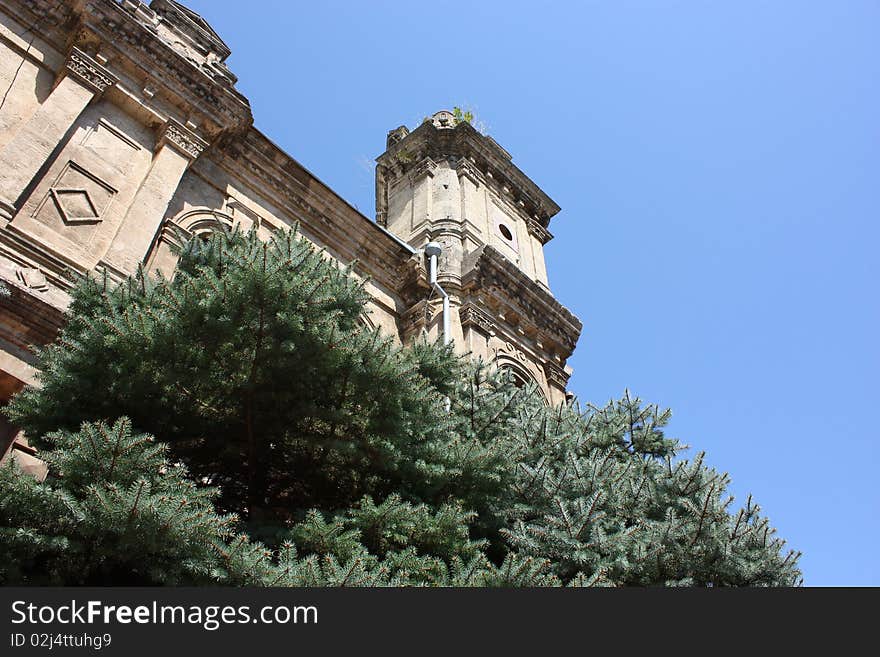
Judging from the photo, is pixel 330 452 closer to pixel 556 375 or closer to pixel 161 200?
pixel 161 200

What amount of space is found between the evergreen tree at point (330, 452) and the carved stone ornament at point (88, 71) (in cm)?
516

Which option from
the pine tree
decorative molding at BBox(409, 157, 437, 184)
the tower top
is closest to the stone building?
decorative molding at BBox(409, 157, 437, 184)

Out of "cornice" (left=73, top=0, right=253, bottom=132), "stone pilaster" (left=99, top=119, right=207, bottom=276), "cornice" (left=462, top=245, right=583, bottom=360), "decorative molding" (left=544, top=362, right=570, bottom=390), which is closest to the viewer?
"stone pilaster" (left=99, top=119, right=207, bottom=276)

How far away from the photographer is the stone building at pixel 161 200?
912cm

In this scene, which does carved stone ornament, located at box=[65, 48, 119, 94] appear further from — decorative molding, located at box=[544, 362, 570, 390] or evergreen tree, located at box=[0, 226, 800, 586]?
decorative molding, located at box=[544, 362, 570, 390]

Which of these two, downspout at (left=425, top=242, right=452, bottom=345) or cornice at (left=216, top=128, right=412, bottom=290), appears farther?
cornice at (left=216, top=128, right=412, bottom=290)

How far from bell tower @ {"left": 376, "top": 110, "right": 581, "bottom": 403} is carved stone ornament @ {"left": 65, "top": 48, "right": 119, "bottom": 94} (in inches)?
254

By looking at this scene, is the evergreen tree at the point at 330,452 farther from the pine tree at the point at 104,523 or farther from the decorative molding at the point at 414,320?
the decorative molding at the point at 414,320

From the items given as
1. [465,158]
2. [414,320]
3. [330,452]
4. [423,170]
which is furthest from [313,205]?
[330,452]

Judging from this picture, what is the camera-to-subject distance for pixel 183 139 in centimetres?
1209

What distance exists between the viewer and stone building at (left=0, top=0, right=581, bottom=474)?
29.9 feet

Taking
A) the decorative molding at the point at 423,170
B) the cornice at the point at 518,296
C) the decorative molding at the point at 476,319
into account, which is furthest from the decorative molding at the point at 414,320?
the decorative molding at the point at 423,170

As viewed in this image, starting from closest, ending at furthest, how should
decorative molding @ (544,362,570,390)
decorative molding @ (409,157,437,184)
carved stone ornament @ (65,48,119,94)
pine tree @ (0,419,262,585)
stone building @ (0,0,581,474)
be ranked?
pine tree @ (0,419,262,585) < stone building @ (0,0,581,474) < carved stone ornament @ (65,48,119,94) < decorative molding @ (544,362,570,390) < decorative molding @ (409,157,437,184)

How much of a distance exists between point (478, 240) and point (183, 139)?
7.47 metres
